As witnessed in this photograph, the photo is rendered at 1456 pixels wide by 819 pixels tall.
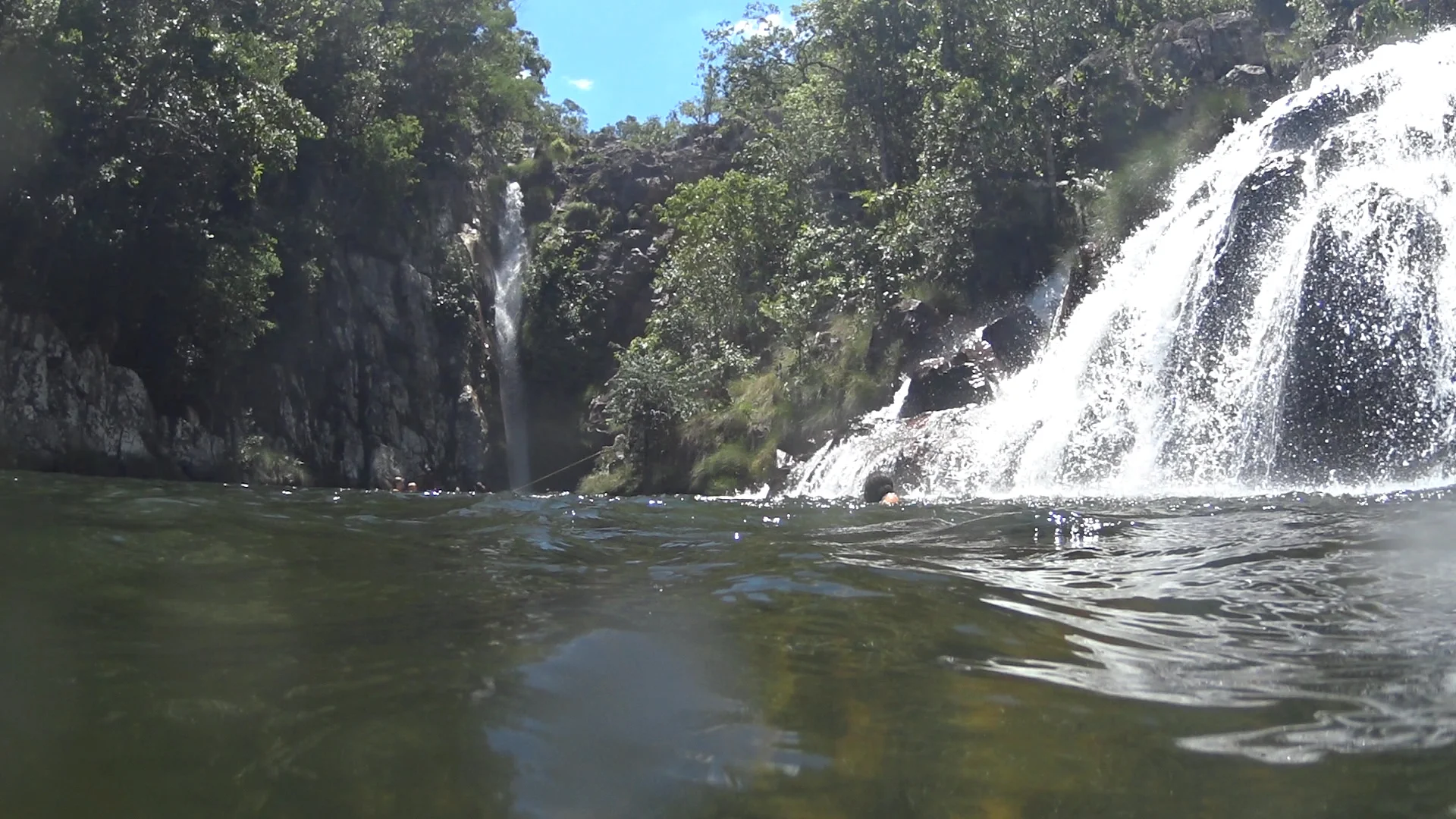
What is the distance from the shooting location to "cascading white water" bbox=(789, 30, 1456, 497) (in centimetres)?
1327

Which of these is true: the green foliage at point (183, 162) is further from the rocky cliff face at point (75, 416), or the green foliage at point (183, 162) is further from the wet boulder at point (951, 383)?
the wet boulder at point (951, 383)

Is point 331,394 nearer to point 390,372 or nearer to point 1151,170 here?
point 390,372

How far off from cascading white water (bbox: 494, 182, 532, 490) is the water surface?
31.5 meters

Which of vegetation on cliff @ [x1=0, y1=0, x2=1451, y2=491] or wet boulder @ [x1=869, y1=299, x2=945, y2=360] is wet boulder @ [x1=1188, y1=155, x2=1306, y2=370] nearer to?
vegetation on cliff @ [x1=0, y1=0, x2=1451, y2=491]

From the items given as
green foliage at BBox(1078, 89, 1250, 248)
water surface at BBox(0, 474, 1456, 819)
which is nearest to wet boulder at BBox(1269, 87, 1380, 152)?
green foliage at BBox(1078, 89, 1250, 248)

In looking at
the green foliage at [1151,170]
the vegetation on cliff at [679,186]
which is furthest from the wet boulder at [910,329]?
the green foliage at [1151,170]

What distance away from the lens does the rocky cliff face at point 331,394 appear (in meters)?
22.5

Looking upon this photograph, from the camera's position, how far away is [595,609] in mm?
4848

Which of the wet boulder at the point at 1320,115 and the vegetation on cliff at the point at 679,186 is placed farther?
the vegetation on cliff at the point at 679,186

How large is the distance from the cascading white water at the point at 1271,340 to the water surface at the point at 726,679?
721 centimetres

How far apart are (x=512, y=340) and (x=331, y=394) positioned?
942cm

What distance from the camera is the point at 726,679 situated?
147 inches

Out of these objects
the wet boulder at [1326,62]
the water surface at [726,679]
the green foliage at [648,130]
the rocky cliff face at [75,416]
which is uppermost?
the green foliage at [648,130]

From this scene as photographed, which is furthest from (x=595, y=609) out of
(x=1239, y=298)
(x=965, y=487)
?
(x=1239, y=298)
